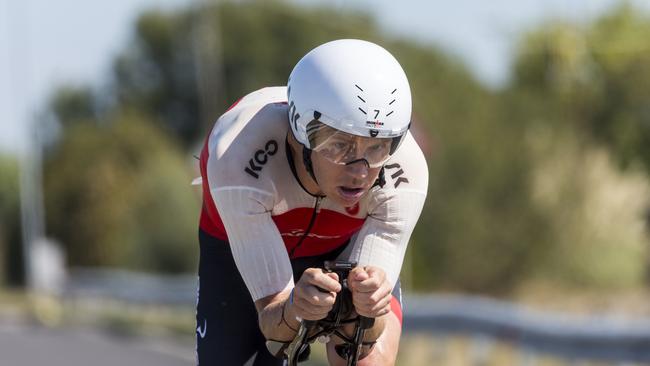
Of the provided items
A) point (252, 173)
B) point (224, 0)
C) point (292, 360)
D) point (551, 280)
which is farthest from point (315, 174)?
point (224, 0)

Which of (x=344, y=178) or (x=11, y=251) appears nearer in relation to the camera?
(x=344, y=178)

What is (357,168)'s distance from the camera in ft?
17.0

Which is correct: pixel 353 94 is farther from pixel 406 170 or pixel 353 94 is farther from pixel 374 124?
pixel 406 170

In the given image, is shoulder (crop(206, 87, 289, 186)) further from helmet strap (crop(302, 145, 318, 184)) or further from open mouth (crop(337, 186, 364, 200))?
open mouth (crop(337, 186, 364, 200))

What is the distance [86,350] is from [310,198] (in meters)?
15.2

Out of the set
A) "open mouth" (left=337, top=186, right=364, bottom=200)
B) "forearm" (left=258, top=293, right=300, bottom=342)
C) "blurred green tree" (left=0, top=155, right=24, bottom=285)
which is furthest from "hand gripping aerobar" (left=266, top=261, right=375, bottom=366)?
"blurred green tree" (left=0, top=155, right=24, bottom=285)

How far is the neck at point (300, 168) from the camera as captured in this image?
5.55 meters

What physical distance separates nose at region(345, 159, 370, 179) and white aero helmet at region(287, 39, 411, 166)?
4 cm

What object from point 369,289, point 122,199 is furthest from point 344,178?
point 122,199

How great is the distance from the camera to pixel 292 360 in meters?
5.36

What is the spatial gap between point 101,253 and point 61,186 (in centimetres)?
537

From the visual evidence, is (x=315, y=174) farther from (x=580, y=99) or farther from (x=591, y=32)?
(x=591, y=32)

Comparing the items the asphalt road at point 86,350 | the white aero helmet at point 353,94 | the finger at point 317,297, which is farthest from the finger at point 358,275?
the asphalt road at point 86,350

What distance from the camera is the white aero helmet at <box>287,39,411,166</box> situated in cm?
507
